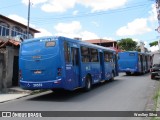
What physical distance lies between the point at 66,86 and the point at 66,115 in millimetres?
3459

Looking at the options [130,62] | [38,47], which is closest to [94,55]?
[38,47]

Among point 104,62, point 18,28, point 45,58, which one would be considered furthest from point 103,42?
point 45,58

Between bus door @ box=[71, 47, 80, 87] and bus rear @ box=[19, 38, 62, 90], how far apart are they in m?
1.31

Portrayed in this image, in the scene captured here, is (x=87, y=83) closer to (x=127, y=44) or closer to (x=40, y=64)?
(x=40, y=64)

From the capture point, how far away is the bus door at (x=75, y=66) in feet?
44.1

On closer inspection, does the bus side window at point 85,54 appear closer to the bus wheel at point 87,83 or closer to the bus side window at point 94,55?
the bus side window at point 94,55

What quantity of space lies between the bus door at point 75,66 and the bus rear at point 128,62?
682 inches

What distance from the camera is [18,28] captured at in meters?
35.3

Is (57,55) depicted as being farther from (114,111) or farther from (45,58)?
(114,111)

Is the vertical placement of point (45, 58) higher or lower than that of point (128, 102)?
higher

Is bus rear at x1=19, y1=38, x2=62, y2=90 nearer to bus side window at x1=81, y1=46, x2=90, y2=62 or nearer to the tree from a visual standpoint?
bus side window at x1=81, y1=46, x2=90, y2=62

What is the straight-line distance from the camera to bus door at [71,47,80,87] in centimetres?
1345

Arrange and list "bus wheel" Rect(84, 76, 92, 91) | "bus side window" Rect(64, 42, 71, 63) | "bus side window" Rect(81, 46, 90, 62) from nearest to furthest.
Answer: "bus side window" Rect(64, 42, 71, 63), "bus side window" Rect(81, 46, 90, 62), "bus wheel" Rect(84, 76, 92, 91)

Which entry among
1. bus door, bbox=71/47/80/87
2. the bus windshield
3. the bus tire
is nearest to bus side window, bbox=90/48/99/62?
the bus tire
